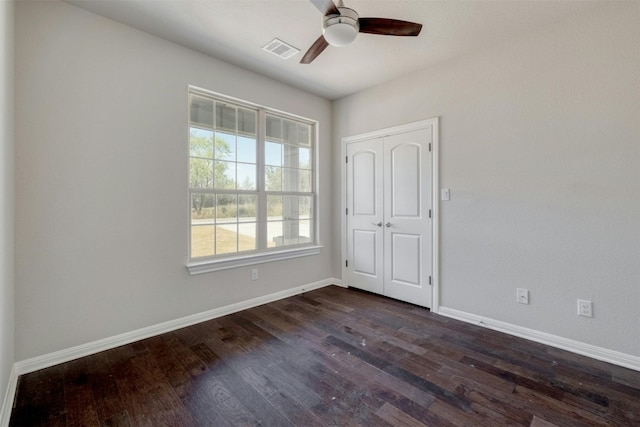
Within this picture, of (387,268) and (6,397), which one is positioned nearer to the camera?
(6,397)

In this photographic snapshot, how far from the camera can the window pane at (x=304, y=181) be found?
3.85 metres

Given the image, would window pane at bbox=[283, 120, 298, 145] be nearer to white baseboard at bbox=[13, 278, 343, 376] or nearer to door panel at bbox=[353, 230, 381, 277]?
door panel at bbox=[353, 230, 381, 277]

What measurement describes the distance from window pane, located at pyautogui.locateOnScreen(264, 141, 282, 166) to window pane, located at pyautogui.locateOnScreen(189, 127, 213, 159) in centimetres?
68

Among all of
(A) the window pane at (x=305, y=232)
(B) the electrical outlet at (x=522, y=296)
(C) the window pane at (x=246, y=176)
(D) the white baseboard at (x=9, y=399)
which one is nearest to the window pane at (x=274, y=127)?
(C) the window pane at (x=246, y=176)

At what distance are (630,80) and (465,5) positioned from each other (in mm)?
1306

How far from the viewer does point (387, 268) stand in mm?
3539

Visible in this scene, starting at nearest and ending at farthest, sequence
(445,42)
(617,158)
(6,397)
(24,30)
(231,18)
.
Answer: (6,397) < (24,30) < (617,158) < (231,18) < (445,42)

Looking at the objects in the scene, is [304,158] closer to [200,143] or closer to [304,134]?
[304,134]

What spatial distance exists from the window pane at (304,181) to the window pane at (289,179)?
2.9 inches

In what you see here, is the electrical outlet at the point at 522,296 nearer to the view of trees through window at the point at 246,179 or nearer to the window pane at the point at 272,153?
the view of trees through window at the point at 246,179

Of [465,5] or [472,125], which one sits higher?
[465,5]

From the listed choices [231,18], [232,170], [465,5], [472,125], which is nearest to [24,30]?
[231,18]

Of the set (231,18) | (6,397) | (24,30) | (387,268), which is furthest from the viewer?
(387,268)

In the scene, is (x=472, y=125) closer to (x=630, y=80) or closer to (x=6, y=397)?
(x=630, y=80)
